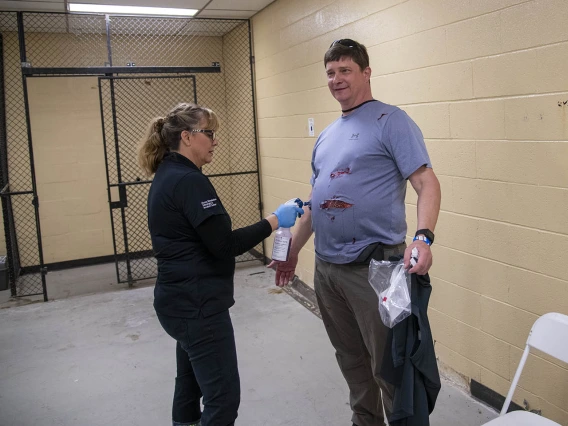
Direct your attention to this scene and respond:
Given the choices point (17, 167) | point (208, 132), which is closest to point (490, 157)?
point (208, 132)

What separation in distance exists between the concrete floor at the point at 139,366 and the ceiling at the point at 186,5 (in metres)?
2.66

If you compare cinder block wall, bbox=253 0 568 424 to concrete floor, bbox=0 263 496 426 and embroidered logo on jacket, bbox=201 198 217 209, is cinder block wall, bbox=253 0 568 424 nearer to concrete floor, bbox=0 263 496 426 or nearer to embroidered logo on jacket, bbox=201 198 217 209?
concrete floor, bbox=0 263 496 426

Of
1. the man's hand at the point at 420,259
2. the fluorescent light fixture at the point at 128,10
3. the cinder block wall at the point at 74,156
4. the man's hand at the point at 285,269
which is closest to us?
the man's hand at the point at 420,259

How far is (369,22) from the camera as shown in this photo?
3383mm

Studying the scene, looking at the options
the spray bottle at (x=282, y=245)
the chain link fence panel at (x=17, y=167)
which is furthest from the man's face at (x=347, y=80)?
the chain link fence panel at (x=17, y=167)

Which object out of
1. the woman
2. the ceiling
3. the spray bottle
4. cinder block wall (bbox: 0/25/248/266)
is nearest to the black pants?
the woman

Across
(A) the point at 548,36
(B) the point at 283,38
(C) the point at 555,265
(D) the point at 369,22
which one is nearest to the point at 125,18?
(B) the point at 283,38

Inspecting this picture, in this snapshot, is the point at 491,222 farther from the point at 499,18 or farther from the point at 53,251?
the point at 53,251

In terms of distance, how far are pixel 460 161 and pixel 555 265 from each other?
709 millimetres

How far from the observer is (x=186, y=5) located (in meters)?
5.02

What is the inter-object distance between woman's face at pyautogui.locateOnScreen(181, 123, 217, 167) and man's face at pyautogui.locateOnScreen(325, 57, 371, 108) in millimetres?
535

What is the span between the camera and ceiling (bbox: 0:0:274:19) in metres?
4.64

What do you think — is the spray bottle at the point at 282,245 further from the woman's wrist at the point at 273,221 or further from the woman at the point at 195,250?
the woman at the point at 195,250

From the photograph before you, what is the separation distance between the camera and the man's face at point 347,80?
2123 millimetres
